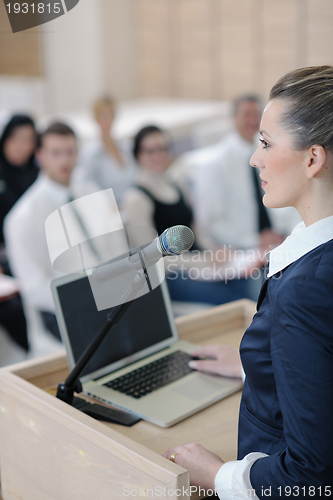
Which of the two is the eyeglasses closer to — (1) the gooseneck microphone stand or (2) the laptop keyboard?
(2) the laptop keyboard

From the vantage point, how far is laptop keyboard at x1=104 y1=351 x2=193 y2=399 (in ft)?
3.53

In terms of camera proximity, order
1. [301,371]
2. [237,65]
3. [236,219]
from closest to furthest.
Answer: [301,371]
[236,219]
[237,65]

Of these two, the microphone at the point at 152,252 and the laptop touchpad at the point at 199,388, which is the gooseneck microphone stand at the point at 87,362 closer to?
the microphone at the point at 152,252

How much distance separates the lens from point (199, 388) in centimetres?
109

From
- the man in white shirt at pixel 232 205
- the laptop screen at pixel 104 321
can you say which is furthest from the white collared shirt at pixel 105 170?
the laptop screen at pixel 104 321

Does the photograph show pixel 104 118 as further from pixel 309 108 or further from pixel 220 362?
pixel 309 108

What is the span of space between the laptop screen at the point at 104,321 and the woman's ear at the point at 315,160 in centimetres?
44

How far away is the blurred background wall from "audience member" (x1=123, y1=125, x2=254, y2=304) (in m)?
2.24

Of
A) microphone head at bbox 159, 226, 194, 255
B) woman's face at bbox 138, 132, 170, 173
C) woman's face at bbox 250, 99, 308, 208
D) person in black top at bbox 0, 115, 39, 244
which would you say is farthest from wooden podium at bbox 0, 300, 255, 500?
person in black top at bbox 0, 115, 39, 244

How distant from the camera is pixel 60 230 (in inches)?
36.8

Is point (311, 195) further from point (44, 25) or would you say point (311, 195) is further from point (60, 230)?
point (44, 25)

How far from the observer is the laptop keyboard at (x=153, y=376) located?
1.08m

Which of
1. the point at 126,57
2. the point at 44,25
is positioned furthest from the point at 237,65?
the point at 44,25

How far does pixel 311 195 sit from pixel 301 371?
24cm
